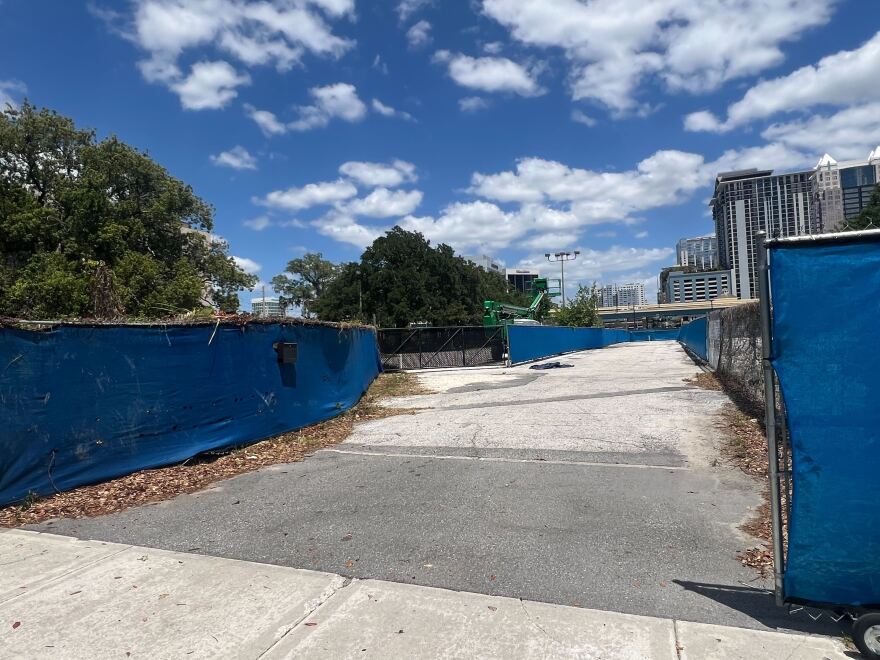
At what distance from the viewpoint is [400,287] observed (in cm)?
5772

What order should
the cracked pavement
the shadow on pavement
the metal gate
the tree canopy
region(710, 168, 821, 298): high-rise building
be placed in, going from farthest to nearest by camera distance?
the tree canopy
the metal gate
region(710, 168, 821, 298): high-rise building
the cracked pavement
the shadow on pavement

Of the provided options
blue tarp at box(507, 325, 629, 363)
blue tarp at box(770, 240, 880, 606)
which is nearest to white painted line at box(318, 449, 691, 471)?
blue tarp at box(770, 240, 880, 606)

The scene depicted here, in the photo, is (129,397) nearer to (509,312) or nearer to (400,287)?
(509,312)

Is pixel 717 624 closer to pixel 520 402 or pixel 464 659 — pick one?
pixel 464 659

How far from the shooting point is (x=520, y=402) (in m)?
13.1

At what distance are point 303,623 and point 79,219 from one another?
39103 mm

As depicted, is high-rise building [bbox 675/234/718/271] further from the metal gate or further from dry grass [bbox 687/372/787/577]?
dry grass [bbox 687/372/787/577]

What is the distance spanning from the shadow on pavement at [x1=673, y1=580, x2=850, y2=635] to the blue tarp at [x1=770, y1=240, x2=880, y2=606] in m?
0.23

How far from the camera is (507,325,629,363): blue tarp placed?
27.0 metres

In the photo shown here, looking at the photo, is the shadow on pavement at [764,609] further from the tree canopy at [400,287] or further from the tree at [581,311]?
the tree at [581,311]

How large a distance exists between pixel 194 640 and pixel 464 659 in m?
1.56

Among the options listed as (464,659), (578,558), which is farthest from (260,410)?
(464,659)

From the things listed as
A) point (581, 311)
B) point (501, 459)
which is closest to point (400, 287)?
point (581, 311)

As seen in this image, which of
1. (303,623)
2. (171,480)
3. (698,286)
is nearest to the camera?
(303,623)
